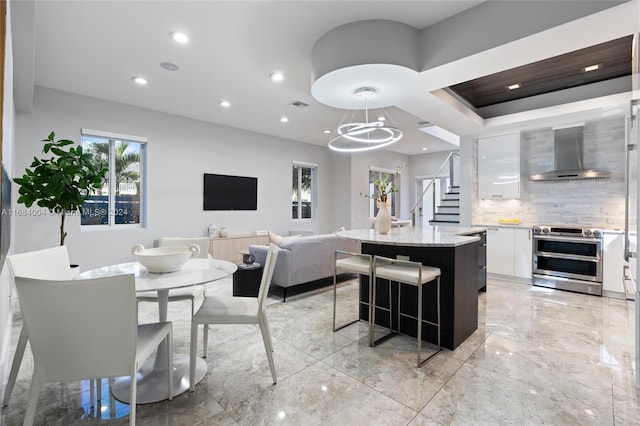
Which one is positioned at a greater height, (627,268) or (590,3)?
(590,3)

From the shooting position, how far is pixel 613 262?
4094mm

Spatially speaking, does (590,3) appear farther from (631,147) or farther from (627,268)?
(627,268)

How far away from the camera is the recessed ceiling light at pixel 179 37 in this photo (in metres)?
2.88

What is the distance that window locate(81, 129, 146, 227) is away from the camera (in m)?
4.73

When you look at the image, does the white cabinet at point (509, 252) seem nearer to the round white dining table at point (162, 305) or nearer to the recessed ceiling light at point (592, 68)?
the recessed ceiling light at point (592, 68)

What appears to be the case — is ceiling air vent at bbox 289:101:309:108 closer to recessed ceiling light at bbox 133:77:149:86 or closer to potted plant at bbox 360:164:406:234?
recessed ceiling light at bbox 133:77:149:86

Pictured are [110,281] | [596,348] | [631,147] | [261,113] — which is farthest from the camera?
[261,113]

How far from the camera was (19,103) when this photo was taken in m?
3.73

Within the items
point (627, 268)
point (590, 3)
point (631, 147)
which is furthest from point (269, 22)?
point (627, 268)

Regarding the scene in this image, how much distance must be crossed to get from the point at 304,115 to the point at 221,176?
6.80 feet

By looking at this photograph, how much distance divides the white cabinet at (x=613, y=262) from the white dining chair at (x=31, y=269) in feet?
19.7

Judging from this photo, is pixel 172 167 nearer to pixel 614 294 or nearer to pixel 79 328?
pixel 79 328

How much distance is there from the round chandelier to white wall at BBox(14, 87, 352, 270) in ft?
5.28

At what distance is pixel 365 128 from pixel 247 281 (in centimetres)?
245
